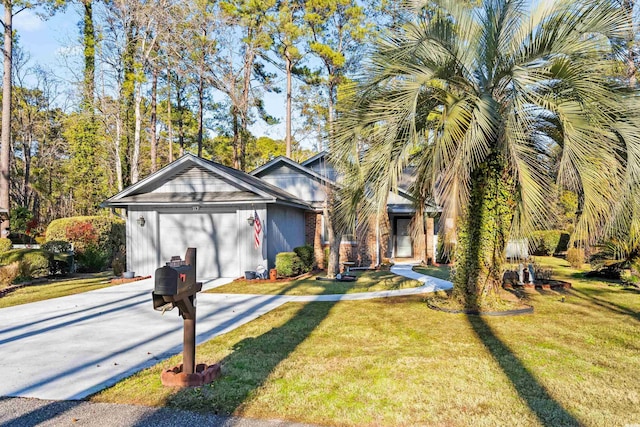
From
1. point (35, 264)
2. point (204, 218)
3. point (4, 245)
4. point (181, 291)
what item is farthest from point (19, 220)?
point (181, 291)

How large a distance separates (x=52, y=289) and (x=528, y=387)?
12.2 meters

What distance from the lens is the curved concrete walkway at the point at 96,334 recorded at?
4941 mm

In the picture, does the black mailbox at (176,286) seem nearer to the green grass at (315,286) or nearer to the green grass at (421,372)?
the green grass at (421,372)

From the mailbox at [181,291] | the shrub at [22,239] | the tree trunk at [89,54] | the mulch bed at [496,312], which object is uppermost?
the tree trunk at [89,54]

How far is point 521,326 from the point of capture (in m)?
7.15

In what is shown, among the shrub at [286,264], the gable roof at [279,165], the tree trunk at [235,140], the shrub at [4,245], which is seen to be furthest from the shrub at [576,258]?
the tree trunk at [235,140]

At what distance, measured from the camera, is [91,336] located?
6906mm

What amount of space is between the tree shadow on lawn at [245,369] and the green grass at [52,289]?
22.6 feet

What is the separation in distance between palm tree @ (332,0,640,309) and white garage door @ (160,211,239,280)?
719 cm

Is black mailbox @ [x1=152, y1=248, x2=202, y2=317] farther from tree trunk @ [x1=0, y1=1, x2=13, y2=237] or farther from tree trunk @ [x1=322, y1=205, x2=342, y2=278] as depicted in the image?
tree trunk @ [x1=0, y1=1, x2=13, y2=237]

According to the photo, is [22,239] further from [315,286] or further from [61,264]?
[315,286]

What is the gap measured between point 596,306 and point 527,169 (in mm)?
3899

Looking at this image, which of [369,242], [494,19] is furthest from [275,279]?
[494,19]

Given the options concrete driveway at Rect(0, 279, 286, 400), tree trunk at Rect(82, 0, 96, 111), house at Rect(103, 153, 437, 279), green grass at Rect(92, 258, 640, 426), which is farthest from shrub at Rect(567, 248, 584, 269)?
tree trunk at Rect(82, 0, 96, 111)
